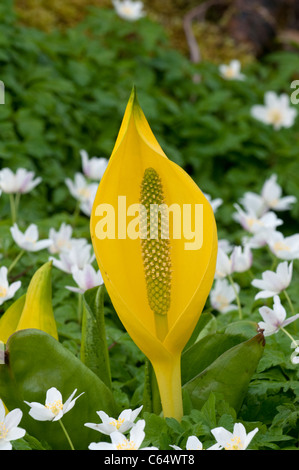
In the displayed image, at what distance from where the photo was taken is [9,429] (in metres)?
0.94

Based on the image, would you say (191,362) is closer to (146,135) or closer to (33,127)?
(146,135)

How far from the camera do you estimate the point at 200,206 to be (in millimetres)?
986

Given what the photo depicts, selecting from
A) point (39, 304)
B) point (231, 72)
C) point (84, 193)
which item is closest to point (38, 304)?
point (39, 304)

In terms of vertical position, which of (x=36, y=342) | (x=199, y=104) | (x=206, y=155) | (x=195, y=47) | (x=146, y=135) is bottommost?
(x=36, y=342)

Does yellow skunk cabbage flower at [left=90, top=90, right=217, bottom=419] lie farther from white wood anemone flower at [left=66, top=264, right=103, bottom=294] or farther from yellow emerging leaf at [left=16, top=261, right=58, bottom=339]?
white wood anemone flower at [left=66, top=264, right=103, bottom=294]

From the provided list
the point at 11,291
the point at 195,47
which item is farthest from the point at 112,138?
the point at 11,291

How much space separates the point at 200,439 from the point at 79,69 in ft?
7.46

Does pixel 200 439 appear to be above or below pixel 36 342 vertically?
below

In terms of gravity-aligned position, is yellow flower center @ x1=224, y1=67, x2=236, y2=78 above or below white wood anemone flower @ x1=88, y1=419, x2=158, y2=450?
above

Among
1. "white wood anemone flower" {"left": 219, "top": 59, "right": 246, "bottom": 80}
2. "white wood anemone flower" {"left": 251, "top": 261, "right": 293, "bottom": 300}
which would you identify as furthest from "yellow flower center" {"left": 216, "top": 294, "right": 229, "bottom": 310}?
"white wood anemone flower" {"left": 219, "top": 59, "right": 246, "bottom": 80}

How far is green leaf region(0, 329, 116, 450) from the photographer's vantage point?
1.00 m

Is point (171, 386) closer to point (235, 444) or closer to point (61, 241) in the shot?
point (235, 444)

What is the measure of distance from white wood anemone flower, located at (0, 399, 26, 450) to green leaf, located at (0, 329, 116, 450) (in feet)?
0.24

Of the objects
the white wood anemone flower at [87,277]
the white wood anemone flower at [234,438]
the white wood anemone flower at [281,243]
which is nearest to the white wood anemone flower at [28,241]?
the white wood anemone flower at [87,277]
